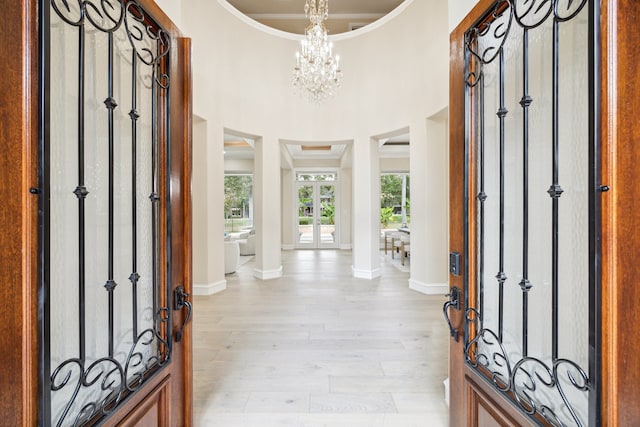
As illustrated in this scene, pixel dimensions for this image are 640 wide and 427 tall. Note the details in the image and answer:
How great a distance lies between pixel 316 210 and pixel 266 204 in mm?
4481

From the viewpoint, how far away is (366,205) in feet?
17.4

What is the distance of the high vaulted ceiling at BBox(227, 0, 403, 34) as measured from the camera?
560 cm

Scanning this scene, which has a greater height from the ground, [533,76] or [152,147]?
[533,76]

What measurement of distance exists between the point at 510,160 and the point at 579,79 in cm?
35

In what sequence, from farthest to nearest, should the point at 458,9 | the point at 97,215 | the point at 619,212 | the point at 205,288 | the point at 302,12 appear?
the point at 302,12 < the point at 205,288 < the point at 458,9 < the point at 97,215 < the point at 619,212

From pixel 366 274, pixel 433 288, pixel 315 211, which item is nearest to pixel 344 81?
pixel 366 274

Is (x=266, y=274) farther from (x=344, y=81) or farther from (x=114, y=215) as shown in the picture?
(x=114, y=215)

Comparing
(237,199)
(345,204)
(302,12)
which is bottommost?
(345,204)

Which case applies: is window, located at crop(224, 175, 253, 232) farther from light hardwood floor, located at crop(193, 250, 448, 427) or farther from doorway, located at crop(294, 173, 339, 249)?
light hardwood floor, located at crop(193, 250, 448, 427)

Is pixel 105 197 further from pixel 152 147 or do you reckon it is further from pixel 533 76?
pixel 533 76

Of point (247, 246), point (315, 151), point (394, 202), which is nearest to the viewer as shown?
point (247, 246)

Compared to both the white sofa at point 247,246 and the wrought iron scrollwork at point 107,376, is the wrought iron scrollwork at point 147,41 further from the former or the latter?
the white sofa at point 247,246

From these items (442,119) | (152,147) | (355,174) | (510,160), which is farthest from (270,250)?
(510,160)

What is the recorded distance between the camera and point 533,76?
3.57 ft
